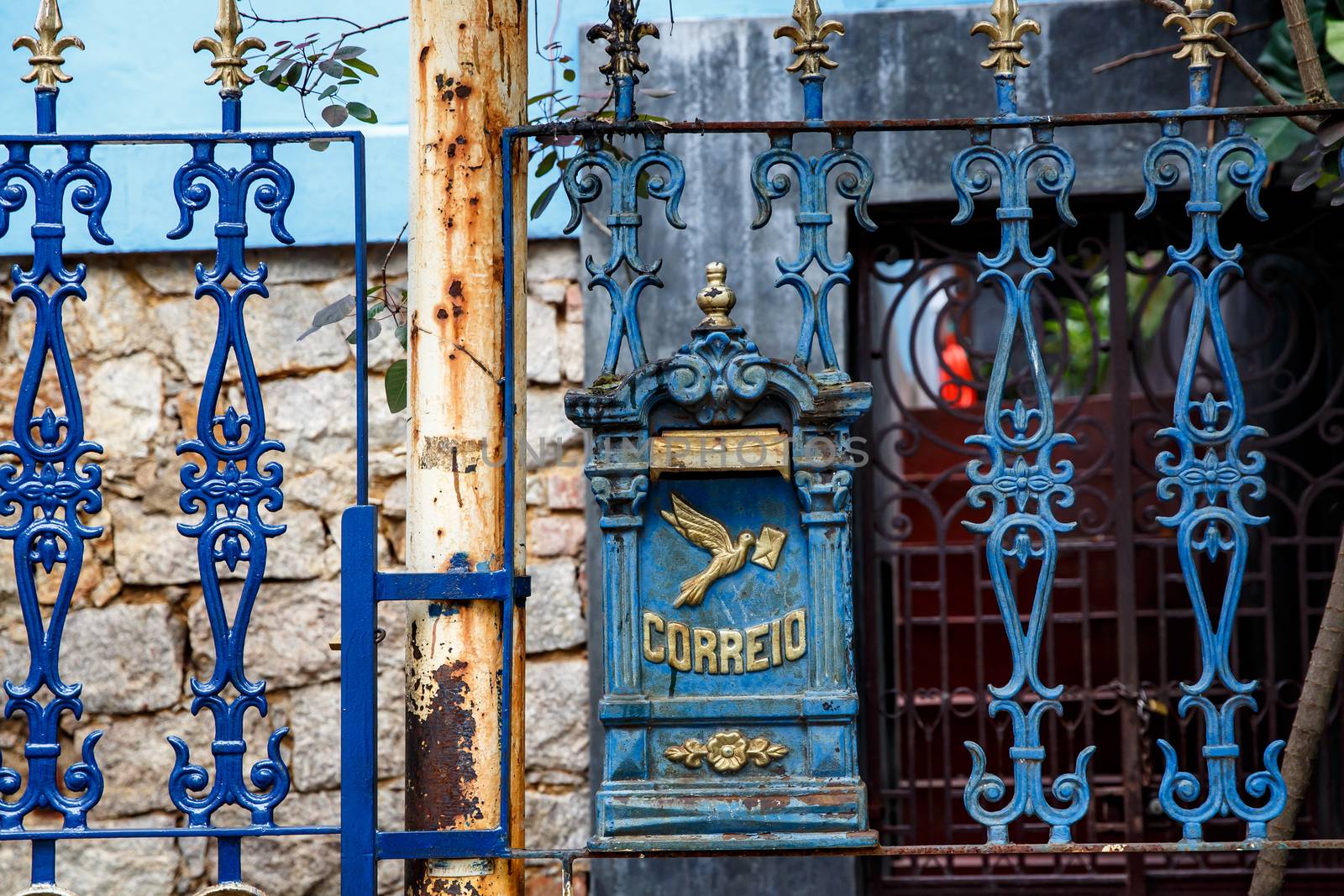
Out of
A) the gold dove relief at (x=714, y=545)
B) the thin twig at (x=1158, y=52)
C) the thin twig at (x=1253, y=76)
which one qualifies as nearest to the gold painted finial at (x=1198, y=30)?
the thin twig at (x=1253, y=76)

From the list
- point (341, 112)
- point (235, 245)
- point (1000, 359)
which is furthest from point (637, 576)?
point (341, 112)

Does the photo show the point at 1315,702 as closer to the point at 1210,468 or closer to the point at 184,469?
the point at 1210,468

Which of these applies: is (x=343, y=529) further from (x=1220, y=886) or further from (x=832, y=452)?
(x=1220, y=886)

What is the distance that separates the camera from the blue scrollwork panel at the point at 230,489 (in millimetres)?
2490

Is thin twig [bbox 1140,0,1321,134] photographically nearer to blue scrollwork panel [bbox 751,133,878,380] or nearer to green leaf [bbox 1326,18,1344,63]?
green leaf [bbox 1326,18,1344,63]

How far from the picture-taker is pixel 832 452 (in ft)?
8.07

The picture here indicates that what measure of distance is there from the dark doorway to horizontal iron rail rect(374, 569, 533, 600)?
199cm

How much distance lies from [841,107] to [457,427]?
2.09 m

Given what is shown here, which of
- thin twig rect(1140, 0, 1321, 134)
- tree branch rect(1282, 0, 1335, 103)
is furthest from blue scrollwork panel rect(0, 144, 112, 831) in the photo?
tree branch rect(1282, 0, 1335, 103)

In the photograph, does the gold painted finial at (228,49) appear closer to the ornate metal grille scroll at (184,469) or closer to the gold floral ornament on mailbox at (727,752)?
the ornate metal grille scroll at (184,469)

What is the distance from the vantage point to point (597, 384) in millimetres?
2479

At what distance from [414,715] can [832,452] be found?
0.85 m

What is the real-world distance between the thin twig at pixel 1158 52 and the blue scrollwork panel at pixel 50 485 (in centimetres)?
269

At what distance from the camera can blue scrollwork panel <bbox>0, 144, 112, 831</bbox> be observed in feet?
8.23
